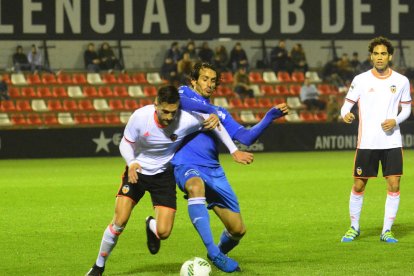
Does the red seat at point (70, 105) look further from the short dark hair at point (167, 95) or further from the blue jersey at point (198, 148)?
the short dark hair at point (167, 95)

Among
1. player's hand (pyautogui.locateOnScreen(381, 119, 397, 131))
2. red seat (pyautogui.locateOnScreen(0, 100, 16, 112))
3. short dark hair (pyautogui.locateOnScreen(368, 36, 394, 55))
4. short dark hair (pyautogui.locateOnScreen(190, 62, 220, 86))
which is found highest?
short dark hair (pyautogui.locateOnScreen(368, 36, 394, 55))

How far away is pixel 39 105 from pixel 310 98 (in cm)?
775

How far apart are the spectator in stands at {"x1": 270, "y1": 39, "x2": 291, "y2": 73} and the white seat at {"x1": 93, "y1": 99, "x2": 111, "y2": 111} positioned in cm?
522

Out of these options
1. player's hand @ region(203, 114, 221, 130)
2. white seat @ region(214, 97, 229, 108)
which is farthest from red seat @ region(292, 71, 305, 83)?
player's hand @ region(203, 114, 221, 130)

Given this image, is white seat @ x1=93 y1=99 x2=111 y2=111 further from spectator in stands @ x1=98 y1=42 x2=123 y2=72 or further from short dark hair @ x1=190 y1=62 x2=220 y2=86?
short dark hair @ x1=190 y1=62 x2=220 y2=86

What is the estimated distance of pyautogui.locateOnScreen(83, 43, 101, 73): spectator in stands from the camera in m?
26.7

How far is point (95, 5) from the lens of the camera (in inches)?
1112

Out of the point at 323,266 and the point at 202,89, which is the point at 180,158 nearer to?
the point at 202,89

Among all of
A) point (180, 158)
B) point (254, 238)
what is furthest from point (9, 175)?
point (180, 158)

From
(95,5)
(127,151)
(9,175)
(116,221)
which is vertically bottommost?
(9,175)

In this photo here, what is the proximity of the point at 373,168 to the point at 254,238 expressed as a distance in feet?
4.80

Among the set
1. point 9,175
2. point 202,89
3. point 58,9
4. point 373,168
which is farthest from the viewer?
point 58,9

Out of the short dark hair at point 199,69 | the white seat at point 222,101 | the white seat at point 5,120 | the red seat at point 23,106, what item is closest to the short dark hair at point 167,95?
the short dark hair at point 199,69

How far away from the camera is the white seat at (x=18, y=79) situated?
87.0ft
